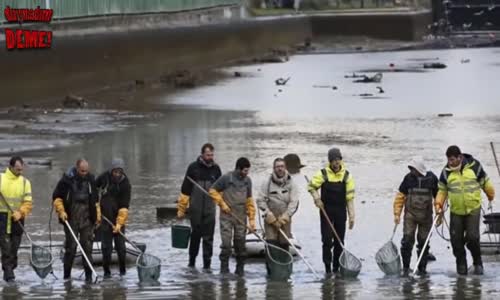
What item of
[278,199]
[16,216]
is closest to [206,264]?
[278,199]

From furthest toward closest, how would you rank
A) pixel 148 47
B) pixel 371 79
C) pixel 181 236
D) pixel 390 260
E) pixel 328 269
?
pixel 148 47, pixel 371 79, pixel 181 236, pixel 328 269, pixel 390 260

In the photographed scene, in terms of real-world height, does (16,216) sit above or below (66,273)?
above

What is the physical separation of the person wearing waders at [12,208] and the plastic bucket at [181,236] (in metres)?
1.91

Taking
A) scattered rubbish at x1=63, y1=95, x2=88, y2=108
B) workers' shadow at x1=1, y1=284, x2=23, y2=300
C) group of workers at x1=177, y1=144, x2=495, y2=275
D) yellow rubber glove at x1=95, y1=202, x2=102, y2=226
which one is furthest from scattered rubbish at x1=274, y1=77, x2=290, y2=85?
workers' shadow at x1=1, y1=284, x2=23, y2=300

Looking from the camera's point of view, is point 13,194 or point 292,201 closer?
point 13,194

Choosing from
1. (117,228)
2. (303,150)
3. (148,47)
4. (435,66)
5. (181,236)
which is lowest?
(181,236)

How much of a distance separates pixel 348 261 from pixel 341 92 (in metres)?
32.2

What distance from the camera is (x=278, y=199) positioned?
1623 cm

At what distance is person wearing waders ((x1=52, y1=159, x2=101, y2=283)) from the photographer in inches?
→ 619

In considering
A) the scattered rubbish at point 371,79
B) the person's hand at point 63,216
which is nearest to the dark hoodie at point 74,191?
the person's hand at point 63,216

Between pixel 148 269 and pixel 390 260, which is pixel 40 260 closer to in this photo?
pixel 148 269

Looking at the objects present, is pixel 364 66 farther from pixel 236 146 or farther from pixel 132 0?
pixel 236 146

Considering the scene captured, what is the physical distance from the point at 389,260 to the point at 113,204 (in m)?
3.12

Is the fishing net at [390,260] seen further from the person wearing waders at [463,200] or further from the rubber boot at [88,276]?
the rubber boot at [88,276]
